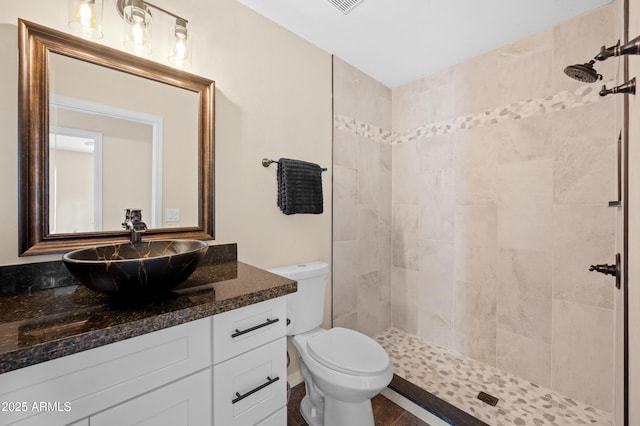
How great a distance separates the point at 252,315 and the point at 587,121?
2.14 metres

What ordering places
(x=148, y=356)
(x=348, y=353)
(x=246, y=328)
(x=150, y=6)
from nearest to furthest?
(x=148, y=356) < (x=246, y=328) < (x=150, y=6) < (x=348, y=353)

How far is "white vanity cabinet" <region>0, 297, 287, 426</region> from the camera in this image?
1.94 feet

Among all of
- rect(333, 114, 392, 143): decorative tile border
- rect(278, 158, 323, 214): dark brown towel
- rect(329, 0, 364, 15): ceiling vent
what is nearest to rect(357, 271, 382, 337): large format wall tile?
rect(278, 158, 323, 214): dark brown towel

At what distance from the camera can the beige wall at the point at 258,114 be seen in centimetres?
141

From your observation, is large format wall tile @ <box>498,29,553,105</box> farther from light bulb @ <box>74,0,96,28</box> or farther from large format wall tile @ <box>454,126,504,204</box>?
light bulb @ <box>74,0,96,28</box>

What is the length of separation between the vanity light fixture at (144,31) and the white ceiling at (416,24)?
481mm

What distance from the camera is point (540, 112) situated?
5.79 ft

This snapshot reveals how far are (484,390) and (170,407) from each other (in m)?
1.87

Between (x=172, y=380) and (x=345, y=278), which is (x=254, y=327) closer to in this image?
(x=172, y=380)

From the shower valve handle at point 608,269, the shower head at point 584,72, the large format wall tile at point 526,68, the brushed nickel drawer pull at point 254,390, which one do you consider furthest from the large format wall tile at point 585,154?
the brushed nickel drawer pull at point 254,390

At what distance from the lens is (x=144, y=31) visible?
1.18m

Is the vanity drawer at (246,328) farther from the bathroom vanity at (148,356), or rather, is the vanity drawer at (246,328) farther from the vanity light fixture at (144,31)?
the vanity light fixture at (144,31)

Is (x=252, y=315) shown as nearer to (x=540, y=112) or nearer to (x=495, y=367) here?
(x=495, y=367)

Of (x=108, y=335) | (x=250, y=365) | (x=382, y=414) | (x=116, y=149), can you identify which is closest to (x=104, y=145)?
(x=116, y=149)
